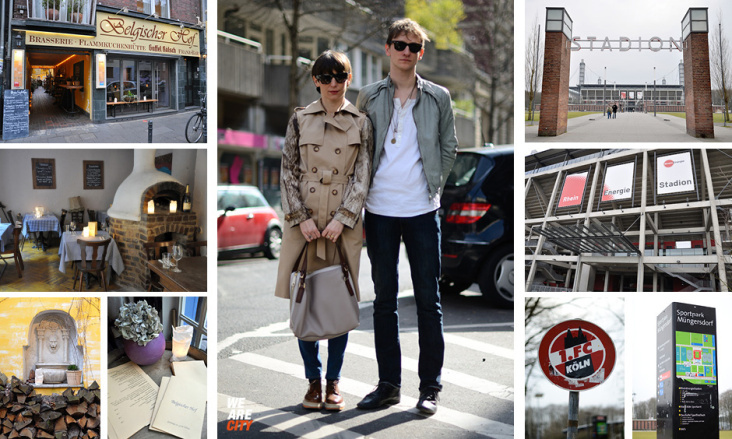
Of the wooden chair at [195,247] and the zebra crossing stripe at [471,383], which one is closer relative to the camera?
the wooden chair at [195,247]

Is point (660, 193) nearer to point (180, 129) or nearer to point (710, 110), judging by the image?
point (710, 110)

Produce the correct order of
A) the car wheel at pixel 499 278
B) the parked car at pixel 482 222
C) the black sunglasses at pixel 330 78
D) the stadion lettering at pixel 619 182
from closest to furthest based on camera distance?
the black sunglasses at pixel 330 78
the stadion lettering at pixel 619 182
the parked car at pixel 482 222
the car wheel at pixel 499 278

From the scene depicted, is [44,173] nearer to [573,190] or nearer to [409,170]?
[409,170]

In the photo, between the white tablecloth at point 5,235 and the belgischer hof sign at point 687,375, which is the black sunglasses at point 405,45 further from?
the white tablecloth at point 5,235

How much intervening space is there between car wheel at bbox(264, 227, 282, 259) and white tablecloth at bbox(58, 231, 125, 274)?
7473 millimetres

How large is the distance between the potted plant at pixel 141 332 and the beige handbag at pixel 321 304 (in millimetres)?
723

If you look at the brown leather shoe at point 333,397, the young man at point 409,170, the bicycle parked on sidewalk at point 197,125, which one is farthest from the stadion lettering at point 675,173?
the bicycle parked on sidewalk at point 197,125

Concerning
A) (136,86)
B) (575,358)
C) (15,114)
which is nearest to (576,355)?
(575,358)

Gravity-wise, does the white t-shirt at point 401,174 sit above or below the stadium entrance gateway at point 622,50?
below

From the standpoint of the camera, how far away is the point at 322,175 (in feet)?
11.9

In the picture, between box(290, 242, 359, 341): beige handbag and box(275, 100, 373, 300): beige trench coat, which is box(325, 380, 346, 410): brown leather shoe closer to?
box(290, 242, 359, 341): beige handbag

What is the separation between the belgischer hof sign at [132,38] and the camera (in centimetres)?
358

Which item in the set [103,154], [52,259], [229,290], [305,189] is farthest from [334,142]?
[229,290]

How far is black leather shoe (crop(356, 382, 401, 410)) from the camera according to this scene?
3943 mm
